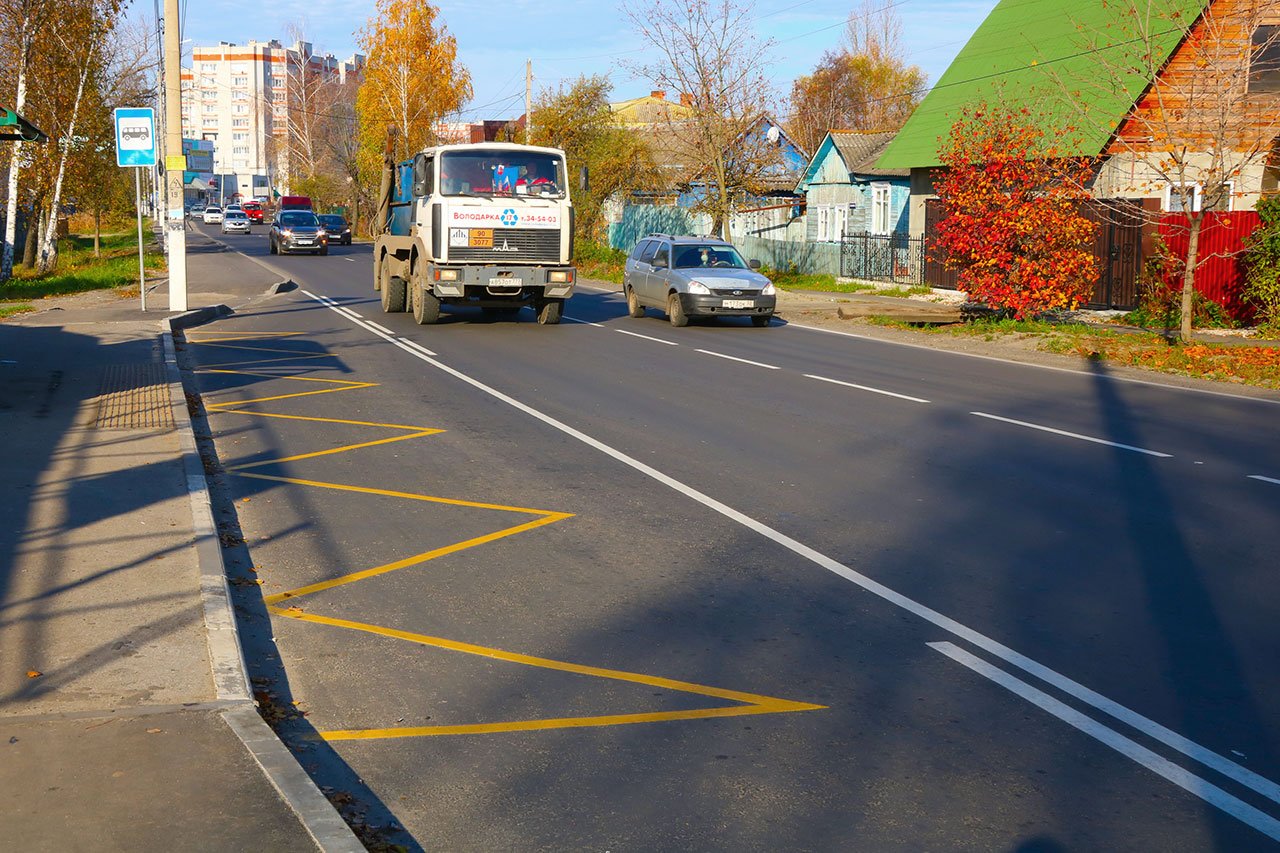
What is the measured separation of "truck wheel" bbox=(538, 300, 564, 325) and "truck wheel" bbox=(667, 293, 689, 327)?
2.08m

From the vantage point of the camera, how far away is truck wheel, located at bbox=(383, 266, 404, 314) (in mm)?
25078

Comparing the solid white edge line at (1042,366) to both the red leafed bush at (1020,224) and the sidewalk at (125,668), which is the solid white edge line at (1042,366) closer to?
the red leafed bush at (1020,224)

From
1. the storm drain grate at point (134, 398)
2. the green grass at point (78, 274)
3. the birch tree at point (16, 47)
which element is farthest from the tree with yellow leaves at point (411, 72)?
the storm drain grate at point (134, 398)

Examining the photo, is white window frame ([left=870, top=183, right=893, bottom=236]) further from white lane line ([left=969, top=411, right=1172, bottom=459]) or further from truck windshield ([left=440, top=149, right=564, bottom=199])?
white lane line ([left=969, top=411, right=1172, bottom=459])

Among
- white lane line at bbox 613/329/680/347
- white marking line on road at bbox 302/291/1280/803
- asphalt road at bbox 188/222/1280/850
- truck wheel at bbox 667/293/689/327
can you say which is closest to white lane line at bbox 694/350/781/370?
white lane line at bbox 613/329/680/347

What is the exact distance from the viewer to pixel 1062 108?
29.8 metres

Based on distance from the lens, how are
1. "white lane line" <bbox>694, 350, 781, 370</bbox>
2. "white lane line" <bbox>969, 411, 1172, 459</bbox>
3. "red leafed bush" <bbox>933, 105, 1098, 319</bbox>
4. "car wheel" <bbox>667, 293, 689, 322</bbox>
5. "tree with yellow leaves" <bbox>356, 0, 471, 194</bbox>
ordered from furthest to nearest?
"tree with yellow leaves" <bbox>356, 0, 471, 194</bbox> → "car wheel" <bbox>667, 293, 689, 322</bbox> → "red leafed bush" <bbox>933, 105, 1098, 319</bbox> → "white lane line" <bbox>694, 350, 781, 370</bbox> → "white lane line" <bbox>969, 411, 1172, 459</bbox>

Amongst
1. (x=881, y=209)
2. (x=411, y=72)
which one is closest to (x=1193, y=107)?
(x=881, y=209)

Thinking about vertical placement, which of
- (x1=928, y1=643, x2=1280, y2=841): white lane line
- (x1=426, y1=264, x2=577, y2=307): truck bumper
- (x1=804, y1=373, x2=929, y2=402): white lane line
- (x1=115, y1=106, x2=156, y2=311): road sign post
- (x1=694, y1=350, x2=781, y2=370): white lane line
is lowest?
(x1=928, y1=643, x2=1280, y2=841): white lane line

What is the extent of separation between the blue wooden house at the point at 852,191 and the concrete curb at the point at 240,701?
34.6 meters

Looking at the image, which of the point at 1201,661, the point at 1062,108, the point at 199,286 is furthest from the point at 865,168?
the point at 1201,661

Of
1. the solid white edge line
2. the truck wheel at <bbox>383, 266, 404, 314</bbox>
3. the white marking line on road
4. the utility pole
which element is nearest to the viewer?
the white marking line on road

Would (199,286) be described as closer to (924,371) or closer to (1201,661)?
(924,371)

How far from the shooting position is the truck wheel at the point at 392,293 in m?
25.1
